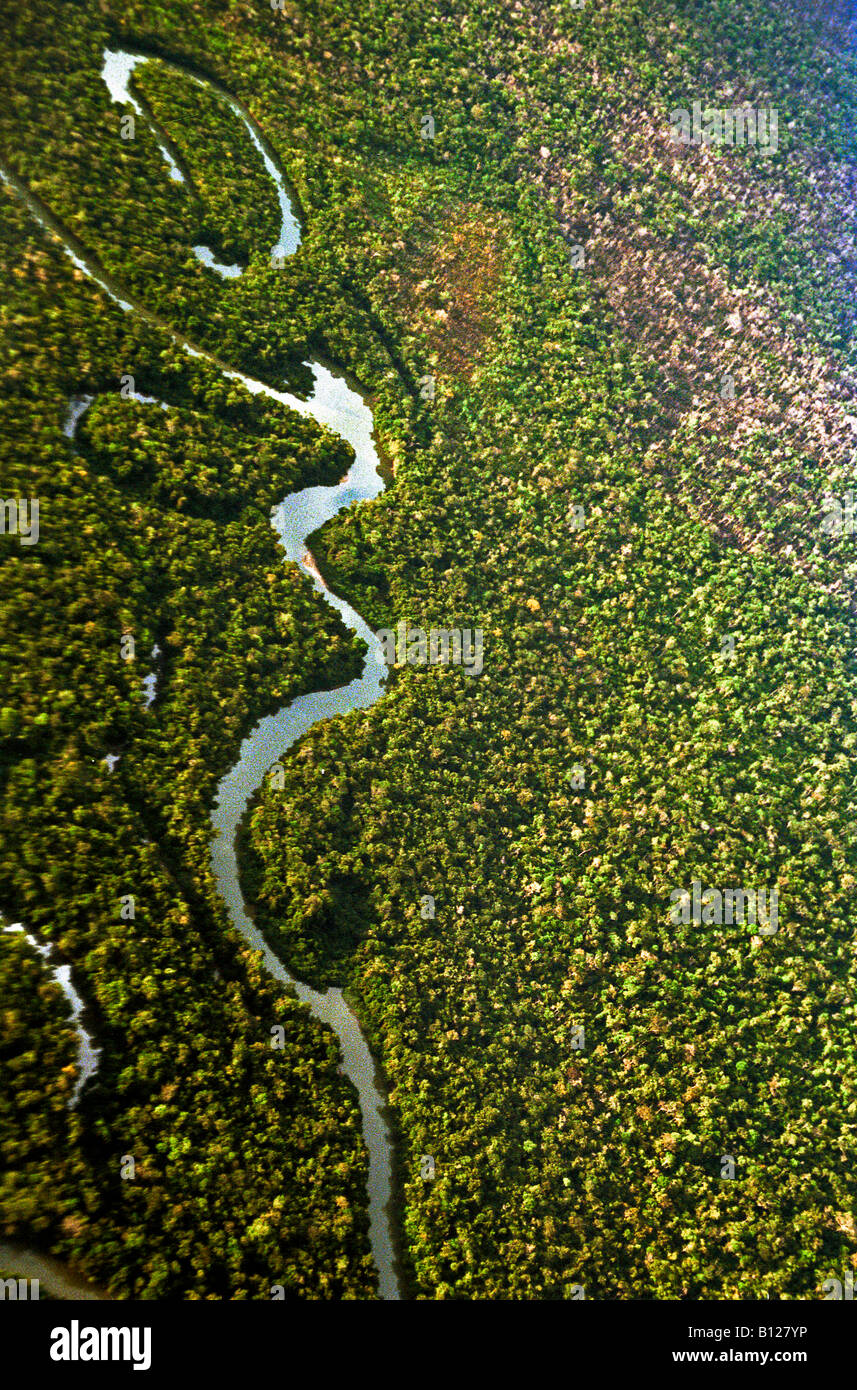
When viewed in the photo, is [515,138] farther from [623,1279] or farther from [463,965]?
[623,1279]

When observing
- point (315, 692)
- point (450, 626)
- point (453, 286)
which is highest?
point (453, 286)

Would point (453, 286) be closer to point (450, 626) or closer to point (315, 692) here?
point (450, 626)

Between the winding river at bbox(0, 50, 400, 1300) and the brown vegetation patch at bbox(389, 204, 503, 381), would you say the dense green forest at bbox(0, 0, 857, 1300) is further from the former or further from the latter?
the winding river at bbox(0, 50, 400, 1300)

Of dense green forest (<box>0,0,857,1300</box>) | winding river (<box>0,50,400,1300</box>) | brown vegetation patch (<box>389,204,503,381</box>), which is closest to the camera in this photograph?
dense green forest (<box>0,0,857,1300</box>)

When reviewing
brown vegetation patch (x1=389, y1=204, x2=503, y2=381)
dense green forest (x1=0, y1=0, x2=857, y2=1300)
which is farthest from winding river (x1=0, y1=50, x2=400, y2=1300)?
brown vegetation patch (x1=389, y1=204, x2=503, y2=381)

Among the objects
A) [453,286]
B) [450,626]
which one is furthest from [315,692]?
[453,286]

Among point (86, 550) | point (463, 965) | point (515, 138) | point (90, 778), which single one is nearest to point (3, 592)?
point (86, 550)

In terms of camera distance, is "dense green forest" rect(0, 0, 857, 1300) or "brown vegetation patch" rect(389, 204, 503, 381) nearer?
"dense green forest" rect(0, 0, 857, 1300)
